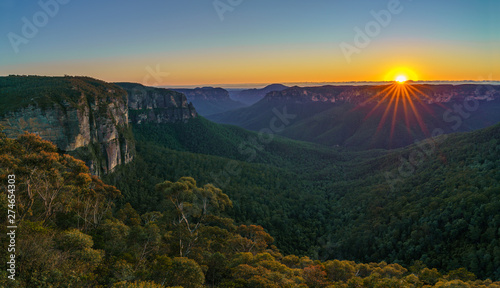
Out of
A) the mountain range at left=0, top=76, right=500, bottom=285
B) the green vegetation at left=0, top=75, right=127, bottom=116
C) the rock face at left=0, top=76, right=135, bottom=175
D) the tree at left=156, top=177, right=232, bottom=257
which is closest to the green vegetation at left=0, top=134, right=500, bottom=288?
the tree at left=156, top=177, right=232, bottom=257

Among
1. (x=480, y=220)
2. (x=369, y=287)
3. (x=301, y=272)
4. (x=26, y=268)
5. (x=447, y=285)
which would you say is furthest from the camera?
(x=480, y=220)

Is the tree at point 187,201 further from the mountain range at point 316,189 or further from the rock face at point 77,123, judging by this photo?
the rock face at point 77,123

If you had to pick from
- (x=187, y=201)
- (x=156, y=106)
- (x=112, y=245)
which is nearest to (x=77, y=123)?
(x=187, y=201)

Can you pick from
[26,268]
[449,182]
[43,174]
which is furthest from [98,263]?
[449,182]

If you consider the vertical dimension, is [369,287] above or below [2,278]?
below

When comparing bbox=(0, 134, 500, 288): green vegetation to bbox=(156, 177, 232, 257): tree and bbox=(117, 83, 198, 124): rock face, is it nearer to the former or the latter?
bbox=(156, 177, 232, 257): tree

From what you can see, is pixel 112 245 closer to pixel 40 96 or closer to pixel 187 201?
pixel 187 201

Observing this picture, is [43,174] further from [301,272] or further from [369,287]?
[369,287]
